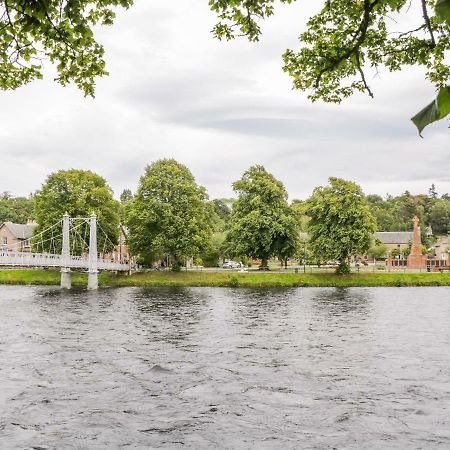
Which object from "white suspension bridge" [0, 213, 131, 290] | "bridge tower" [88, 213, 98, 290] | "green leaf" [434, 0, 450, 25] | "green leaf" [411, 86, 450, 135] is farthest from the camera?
"bridge tower" [88, 213, 98, 290]

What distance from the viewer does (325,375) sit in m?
17.6

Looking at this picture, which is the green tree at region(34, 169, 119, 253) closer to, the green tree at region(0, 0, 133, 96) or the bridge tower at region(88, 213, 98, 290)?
the bridge tower at region(88, 213, 98, 290)

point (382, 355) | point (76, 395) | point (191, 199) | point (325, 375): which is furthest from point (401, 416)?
point (191, 199)

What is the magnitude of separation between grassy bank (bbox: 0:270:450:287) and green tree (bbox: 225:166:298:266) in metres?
4.52

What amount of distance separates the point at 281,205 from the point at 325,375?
6008cm

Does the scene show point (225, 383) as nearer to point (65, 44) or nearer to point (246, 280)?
point (65, 44)

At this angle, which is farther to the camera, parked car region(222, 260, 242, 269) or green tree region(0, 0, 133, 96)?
parked car region(222, 260, 242, 269)

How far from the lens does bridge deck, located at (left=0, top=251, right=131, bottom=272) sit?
56250 millimetres

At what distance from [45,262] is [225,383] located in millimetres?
50997

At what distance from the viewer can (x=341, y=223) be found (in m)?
71.4

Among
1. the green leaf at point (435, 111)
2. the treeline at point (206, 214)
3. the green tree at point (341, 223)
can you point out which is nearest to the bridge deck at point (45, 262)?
the treeline at point (206, 214)

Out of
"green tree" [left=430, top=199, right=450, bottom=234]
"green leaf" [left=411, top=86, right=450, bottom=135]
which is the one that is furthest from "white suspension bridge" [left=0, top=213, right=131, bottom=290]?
"green tree" [left=430, top=199, right=450, bottom=234]

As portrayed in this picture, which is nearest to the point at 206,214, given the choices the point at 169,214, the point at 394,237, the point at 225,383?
the point at 169,214

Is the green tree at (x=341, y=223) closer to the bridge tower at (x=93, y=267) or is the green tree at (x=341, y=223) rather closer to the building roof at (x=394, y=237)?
the bridge tower at (x=93, y=267)
